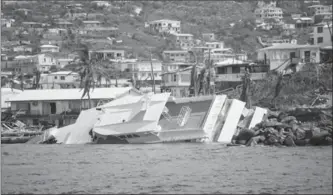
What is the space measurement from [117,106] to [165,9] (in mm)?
139838

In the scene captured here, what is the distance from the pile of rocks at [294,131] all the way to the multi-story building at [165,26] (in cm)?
11300

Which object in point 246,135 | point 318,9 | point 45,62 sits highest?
point 246,135

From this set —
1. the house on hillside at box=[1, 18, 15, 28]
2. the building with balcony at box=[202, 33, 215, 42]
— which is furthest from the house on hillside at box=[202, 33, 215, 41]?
the house on hillside at box=[1, 18, 15, 28]

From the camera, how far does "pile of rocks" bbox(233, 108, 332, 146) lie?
41594 millimetres

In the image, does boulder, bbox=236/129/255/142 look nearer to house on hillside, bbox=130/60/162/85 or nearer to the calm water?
the calm water

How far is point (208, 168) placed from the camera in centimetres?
3120

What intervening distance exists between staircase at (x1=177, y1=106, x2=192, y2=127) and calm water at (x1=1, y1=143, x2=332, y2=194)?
228 inches

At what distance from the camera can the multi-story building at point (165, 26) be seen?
539 feet

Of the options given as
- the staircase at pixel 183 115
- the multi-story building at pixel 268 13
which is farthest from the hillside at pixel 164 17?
the staircase at pixel 183 115

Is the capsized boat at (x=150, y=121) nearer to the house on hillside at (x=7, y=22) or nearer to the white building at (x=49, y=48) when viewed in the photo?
→ the white building at (x=49, y=48)

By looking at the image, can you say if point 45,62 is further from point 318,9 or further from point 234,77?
point 318,9

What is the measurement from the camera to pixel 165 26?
544 feet

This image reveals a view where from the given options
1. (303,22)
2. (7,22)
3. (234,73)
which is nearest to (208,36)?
(303,22)

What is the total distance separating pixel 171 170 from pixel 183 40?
128 meters
